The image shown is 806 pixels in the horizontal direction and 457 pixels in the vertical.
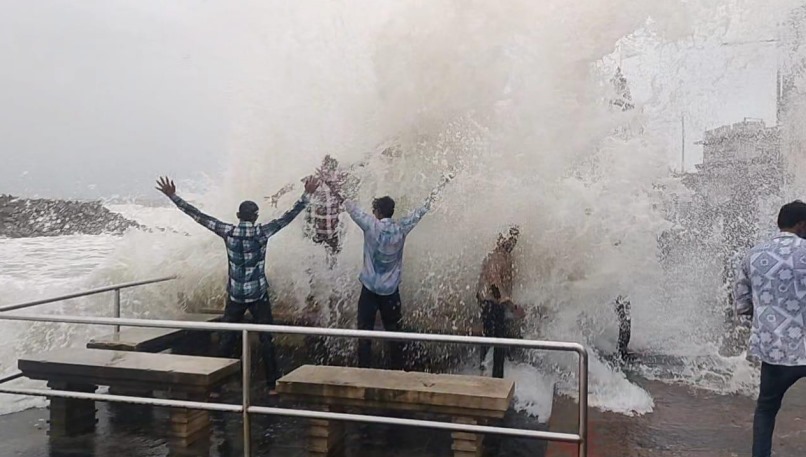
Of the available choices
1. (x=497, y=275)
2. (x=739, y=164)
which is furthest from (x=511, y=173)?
(x=739, y=164)

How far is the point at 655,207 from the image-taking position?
261 inches

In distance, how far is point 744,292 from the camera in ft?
11.5

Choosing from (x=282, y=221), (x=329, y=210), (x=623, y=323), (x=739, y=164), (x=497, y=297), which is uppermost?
(x=739, y=164)

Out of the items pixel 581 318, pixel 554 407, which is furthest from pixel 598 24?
pixel 554 407

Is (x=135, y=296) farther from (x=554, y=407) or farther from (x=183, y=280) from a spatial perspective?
(x=554, y=407)

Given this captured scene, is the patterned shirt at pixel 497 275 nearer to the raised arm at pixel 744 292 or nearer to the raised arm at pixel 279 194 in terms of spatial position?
the raised arm at pixel 744 292

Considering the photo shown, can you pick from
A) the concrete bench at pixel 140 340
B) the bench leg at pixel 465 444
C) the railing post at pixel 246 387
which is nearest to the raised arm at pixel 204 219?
the concrete bench at pixel 140 340

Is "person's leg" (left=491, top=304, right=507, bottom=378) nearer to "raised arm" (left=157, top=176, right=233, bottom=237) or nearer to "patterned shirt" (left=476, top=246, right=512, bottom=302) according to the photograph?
"patterned shirt" (left=476, top=246, right=512, bottom=302)

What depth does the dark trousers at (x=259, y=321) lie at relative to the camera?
17.3 ft

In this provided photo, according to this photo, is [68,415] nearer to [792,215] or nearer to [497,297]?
[497,297]

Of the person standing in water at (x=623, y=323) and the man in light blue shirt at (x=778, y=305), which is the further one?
the person standing in water at (x=623, y=323)

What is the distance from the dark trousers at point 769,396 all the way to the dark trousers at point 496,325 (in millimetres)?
1955

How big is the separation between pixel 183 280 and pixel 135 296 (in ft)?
2.37

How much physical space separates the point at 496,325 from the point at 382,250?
109 centimetres
